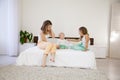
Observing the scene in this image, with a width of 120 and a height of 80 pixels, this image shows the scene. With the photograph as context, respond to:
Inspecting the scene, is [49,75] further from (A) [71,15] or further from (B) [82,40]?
(A) [71,15]

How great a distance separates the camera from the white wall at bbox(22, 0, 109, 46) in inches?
258

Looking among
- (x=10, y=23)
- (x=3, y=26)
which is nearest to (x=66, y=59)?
(x=10, y=23)

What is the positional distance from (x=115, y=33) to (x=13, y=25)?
130 inches

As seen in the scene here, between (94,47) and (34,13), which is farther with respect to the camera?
(34,13)

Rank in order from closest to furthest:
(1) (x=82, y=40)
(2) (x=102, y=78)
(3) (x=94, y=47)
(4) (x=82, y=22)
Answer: (2) (x=102, y=78), (1) (x=82, y=40), (3) (x=94, y=47), (4) (x=82, y=22)

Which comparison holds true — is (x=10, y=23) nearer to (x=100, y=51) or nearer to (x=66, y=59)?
(x=66, y=59)

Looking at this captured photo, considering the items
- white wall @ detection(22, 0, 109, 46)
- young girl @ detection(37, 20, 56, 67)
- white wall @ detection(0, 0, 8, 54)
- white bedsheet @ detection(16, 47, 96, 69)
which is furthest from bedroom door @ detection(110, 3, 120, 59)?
white wall @ detection(0, 0, 8, 54)

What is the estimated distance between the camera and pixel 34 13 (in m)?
6.72

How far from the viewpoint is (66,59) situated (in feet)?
14.4

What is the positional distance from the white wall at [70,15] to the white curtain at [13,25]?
501mm

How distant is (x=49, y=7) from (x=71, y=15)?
804mm

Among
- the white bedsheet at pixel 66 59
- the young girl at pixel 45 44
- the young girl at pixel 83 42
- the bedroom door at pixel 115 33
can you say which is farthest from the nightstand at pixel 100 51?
the young girl at pixel 45 44

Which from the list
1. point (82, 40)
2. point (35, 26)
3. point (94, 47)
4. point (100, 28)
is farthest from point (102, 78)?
point (35, 26)

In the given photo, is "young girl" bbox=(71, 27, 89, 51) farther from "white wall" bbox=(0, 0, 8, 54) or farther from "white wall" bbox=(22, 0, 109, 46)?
"white wall" bbox=(0, 0, 8, 54)
